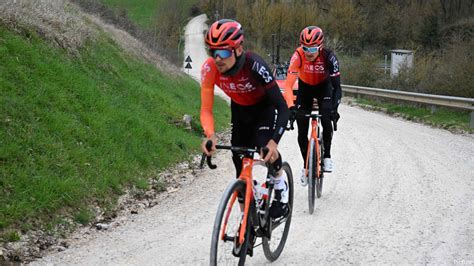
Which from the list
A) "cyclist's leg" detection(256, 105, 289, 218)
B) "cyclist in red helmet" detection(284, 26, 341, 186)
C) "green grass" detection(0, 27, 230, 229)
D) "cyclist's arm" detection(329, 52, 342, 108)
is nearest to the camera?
"cyclist's leg" detection(256, 105, 289, 218)

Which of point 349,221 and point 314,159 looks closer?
point 349,221

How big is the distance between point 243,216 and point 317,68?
386 cm

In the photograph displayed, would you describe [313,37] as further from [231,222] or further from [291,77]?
[231,222]

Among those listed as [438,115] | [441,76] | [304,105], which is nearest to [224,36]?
[304,105]

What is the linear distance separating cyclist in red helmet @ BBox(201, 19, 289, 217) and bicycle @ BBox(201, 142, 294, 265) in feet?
0.61

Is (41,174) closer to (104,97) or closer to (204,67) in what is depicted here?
(204,67)

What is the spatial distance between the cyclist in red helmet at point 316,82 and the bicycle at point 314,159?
14 centimetres

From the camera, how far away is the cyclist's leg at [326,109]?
25.3 feet

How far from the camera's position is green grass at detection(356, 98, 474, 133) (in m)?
17.0

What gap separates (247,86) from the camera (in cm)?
496

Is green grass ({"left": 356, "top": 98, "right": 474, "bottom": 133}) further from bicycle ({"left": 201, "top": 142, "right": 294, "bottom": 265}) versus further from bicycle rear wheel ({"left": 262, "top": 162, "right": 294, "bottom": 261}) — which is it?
bicycle ({"left": 201, "top": 142, "right": 294, "bottom": 265})

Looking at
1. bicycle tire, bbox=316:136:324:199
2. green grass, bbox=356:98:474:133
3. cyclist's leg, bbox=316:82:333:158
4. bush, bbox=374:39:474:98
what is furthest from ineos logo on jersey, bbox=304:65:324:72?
bush, bbox=374:39:474:98

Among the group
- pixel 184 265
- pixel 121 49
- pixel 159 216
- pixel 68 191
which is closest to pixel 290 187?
pixel 184 265

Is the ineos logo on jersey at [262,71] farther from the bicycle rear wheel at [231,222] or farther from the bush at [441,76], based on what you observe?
the bush at [441,76]
